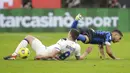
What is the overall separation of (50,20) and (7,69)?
19.2 m

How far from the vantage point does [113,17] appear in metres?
33.8

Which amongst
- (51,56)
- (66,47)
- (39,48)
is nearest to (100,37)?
(66,47)

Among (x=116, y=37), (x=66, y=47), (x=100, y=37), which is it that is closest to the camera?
(x=66, y=47)

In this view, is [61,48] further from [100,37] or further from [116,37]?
[116,37]

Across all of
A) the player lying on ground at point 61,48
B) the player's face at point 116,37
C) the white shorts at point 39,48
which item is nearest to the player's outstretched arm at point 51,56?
the player lying on ground at point 61,48

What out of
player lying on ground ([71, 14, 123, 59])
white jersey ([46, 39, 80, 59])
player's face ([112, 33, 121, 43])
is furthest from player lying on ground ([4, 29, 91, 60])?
player's face ([112, 33, 121, 43])

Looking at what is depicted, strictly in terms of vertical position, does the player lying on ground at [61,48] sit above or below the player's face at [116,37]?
below

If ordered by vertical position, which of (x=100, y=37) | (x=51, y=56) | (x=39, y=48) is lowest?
(x=51, y=56)

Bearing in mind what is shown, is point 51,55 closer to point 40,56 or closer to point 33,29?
point 40,56

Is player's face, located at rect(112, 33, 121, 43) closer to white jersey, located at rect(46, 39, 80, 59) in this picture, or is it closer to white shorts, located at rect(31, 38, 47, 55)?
white jersey, located at rect(46, 39, 80, 59)

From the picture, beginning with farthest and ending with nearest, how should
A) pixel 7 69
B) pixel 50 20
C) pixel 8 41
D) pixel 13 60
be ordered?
pixel 50 20 < pixel 8 41 < pixel 13 60 < pixel 7 69

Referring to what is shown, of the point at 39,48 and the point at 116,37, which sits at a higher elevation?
the point at 116,37

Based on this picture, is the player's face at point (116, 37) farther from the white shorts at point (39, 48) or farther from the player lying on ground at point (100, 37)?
the white shorts at point (39, 48)

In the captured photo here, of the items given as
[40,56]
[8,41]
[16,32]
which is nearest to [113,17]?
[16,32]
